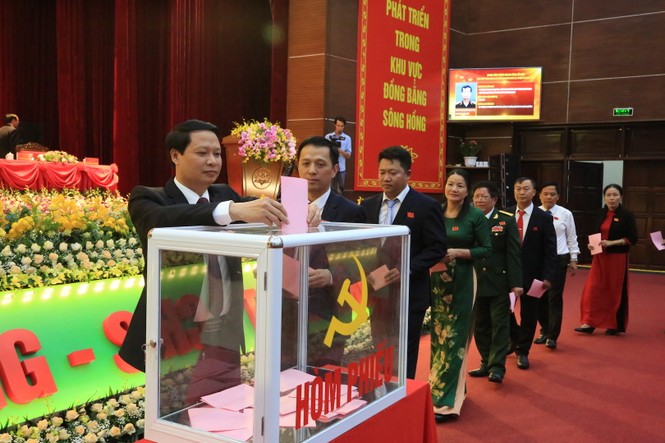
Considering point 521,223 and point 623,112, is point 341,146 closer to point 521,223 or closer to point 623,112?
point 521,223

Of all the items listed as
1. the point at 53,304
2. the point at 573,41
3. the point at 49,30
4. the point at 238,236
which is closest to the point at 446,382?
the point at 53,304

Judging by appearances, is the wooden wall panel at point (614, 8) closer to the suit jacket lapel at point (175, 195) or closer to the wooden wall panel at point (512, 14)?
the wooden wall panel at point (512, 14)

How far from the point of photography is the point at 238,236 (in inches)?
41.7

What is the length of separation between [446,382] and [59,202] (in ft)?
7.43

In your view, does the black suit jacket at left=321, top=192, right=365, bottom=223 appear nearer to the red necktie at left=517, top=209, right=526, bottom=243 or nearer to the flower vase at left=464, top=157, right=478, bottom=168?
the red necktie at left=517, top=209, right=526, bottom=243

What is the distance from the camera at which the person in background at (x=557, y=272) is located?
4.97 meters

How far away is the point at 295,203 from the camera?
124cm

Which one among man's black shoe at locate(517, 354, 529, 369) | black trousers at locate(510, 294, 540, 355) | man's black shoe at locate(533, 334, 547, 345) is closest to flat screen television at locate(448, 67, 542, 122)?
man's black shoe at locate(533, 334, 547, 345)

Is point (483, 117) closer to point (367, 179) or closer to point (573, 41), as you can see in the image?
point (573, 41)

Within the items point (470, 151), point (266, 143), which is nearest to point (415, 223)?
→ point (266, 143)

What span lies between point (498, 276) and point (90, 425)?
2548 mm

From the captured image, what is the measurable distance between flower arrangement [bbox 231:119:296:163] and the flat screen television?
16.7ft

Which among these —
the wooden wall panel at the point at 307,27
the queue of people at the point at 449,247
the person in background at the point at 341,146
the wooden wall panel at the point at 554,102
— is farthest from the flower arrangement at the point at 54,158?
the wooden wall panel at the point at 554,102

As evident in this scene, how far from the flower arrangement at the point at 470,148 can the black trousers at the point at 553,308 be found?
547 cm
